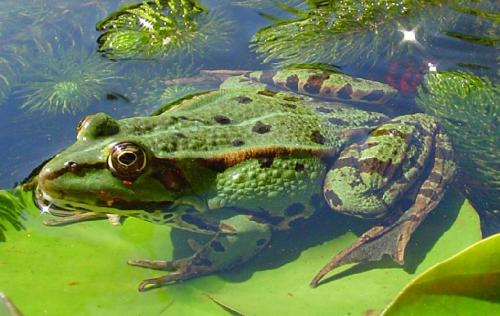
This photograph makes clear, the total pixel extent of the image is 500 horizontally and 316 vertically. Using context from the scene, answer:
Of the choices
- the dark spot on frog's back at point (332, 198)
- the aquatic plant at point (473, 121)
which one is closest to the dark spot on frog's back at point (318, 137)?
the dark spot on frog's back at point (332, 198)

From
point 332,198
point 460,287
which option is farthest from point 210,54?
point 460,287

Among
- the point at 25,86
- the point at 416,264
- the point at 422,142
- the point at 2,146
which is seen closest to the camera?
the point at 416,264

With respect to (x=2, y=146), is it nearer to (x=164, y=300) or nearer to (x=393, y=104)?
(x=164, y=300)

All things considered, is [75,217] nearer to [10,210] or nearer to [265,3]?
[10,210]

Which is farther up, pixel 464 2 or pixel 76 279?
pixel 464 2

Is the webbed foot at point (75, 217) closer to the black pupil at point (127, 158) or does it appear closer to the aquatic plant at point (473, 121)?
the black pupil at point (127, 158)

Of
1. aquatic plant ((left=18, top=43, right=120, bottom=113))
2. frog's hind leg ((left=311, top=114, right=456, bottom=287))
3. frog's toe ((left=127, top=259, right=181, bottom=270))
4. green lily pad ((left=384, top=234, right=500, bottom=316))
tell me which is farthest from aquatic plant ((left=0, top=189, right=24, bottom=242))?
green lily pad ((left=384, top=234, right=500, bottom=316))

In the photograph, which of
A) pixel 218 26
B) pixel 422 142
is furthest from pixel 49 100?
pixel 422 142
